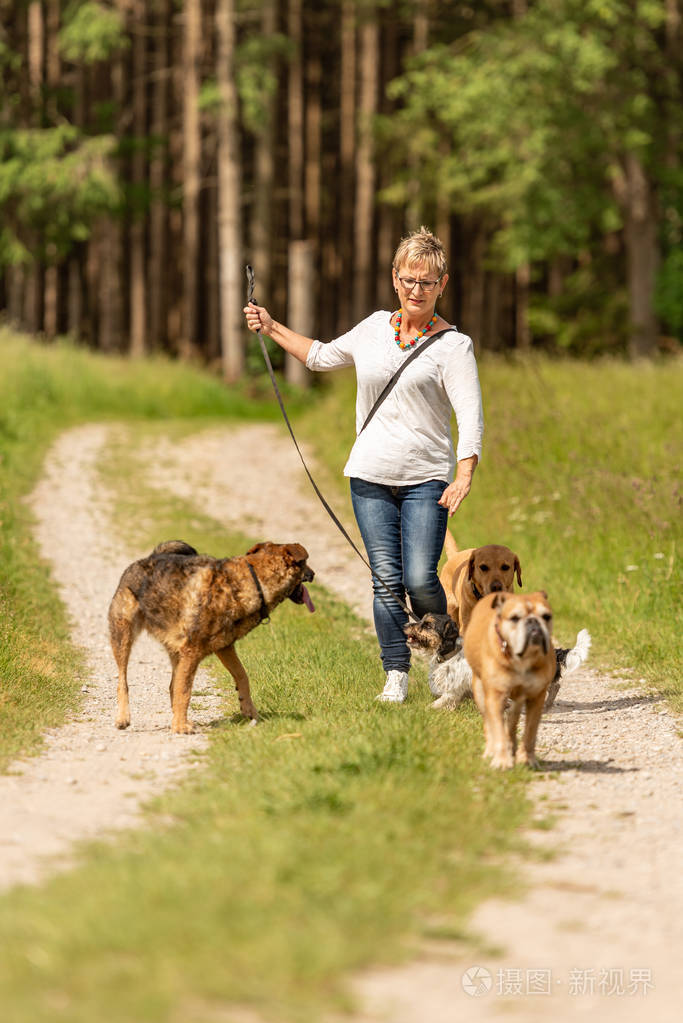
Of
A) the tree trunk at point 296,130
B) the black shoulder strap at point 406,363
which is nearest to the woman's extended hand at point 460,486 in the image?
the black shoulder strap at point 406,363

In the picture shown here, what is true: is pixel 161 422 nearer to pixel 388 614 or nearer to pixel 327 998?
pixel 388 614

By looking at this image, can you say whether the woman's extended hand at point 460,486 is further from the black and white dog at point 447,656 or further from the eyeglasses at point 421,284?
the eyeglasses at point 421,284

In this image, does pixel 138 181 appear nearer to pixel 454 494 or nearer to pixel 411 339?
pixel 411 339

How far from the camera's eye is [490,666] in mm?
6008

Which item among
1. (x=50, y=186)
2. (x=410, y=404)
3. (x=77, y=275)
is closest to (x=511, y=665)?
(x=410, y=404)

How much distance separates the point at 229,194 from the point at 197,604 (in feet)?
70.0

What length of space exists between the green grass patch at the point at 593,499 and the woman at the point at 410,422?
2117 millimetres

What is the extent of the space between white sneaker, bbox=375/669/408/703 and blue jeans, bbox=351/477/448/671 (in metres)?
0.05

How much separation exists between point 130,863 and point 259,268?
26217 mm

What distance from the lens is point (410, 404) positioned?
6945mm

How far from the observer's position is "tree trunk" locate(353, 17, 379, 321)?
34.3m

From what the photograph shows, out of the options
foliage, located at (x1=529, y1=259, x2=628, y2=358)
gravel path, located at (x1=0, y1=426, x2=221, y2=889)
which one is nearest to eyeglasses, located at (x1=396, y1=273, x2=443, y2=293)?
gravel path, located at (x1=0, y1=426, x2=221, y2=889)

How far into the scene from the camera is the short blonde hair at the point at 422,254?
673 cm

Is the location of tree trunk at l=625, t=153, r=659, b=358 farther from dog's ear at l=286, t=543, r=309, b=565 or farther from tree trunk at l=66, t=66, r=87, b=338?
dog's ear at l=286, t=543, r=309, b=565
